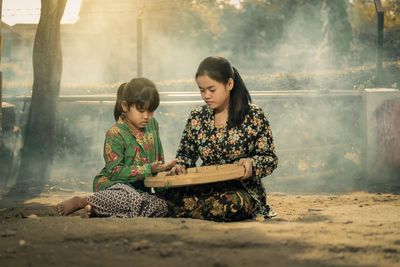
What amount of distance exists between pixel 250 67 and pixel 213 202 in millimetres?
34423

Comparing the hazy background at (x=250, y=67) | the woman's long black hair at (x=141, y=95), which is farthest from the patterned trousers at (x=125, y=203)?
the hazy background at (x=250, y=67)

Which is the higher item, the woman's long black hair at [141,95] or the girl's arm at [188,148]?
the woman's long black hair at [141,95]

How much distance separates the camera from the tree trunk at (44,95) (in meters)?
12.8

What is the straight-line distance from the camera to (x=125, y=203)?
20.8ft

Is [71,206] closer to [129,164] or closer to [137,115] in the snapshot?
[129,164]

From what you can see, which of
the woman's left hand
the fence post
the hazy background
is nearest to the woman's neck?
the woman's left hand

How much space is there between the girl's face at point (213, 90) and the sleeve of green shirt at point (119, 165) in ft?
2.68

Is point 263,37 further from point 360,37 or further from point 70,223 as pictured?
point 70,223

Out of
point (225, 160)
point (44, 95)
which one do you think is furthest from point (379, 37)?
point (225, 160)

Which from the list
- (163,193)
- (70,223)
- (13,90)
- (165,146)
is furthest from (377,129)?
(13,90)

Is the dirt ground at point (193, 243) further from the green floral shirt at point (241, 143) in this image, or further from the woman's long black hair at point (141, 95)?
Result: the woman's long black hair at point (141, 95)

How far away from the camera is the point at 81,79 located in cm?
4284

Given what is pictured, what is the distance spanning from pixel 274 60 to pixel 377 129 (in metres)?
29.4

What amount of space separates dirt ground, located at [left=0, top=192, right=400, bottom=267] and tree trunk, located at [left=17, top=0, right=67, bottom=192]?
24.1 feet
